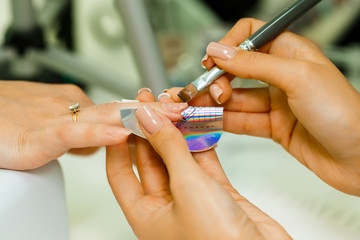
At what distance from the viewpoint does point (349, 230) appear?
480 millimetres

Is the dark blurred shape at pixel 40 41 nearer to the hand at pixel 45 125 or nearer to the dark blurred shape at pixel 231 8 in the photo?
the hand at pixel 45 125

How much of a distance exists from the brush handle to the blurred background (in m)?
0.19

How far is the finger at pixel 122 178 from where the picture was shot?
39 centimetres

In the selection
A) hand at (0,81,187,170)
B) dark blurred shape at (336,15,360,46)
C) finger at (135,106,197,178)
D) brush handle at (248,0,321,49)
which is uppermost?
dark blurred shape at (336,15,360,46)

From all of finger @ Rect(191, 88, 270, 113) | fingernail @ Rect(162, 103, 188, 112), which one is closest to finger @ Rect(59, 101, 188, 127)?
fingernail @ Rect(162, 103, 188, 112)

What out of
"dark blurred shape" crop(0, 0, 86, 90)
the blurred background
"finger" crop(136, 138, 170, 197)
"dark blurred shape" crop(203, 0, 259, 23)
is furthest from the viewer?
"dark blurred shape" crop(203, 0, 259, 23)

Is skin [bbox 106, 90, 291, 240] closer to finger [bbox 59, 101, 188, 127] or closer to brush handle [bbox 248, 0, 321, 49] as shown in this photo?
→ finger [bbox 59, 101, 188, 127]

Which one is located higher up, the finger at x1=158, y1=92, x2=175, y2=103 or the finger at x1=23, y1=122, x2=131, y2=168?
the finger at x1=158, y1=92, x2=175, y2=103

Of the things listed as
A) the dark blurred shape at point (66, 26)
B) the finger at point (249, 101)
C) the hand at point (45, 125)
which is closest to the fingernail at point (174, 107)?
the hand at point (45, 125)

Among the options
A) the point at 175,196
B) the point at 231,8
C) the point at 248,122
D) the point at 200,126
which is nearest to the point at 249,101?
the point at 248,122

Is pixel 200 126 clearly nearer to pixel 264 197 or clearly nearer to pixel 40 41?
pixel 264 197

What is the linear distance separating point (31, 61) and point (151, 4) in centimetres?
41

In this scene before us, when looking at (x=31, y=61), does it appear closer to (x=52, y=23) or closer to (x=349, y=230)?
(x=52, y=23)

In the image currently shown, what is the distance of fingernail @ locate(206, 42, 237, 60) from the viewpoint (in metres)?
0.42
